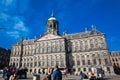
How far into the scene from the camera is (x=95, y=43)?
52562mm

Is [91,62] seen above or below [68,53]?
below

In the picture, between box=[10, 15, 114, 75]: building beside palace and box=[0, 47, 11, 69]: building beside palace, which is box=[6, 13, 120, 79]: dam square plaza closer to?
box=[10, 15, 114, 75]: building beside palace

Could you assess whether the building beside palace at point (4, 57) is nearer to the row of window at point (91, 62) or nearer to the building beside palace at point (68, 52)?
the building beside palace at point (68, 52)

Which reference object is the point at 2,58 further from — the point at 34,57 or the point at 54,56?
the point at 54,56

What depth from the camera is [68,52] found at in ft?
185

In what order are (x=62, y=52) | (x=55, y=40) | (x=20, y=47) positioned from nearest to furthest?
(x=62, y=52), (x=55, y=40), (x=20, y=47)

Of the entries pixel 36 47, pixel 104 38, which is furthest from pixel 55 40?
pixel 104 38

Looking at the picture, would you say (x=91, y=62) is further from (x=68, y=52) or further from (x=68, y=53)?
(x=68, y=52)

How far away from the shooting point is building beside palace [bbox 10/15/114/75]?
5022cm

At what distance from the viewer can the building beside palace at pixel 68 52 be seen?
50.2 metres

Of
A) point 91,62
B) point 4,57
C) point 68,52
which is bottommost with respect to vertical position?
point 91,62

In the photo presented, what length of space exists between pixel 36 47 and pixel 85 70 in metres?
27.9

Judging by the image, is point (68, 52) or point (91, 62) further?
point (68, 52)

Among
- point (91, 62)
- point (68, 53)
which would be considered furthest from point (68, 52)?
point (91, 62)
